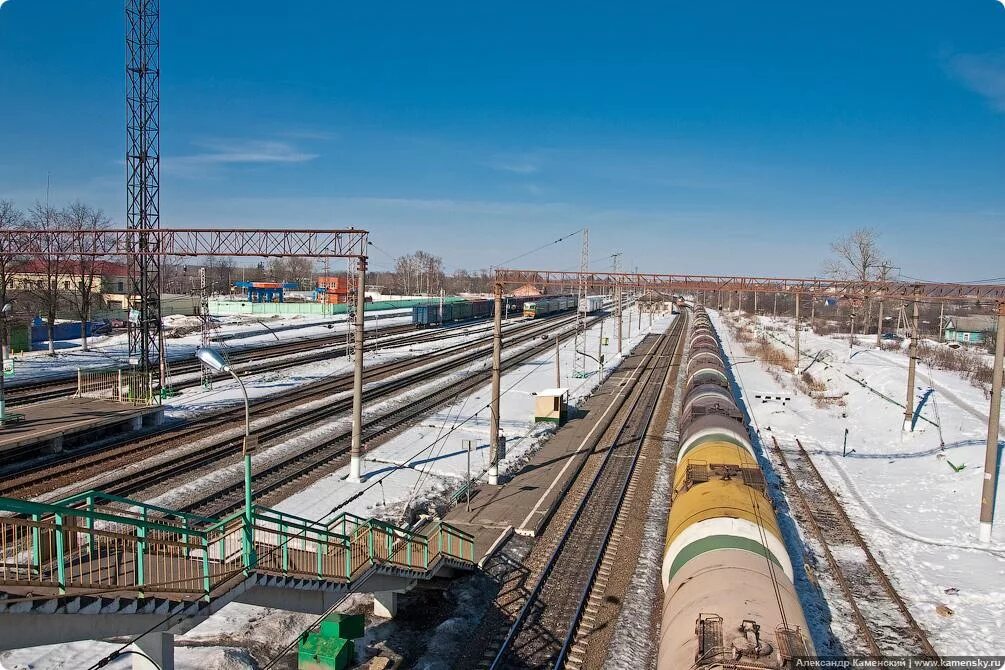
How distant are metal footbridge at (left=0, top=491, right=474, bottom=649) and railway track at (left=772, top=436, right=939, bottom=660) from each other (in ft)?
30.5

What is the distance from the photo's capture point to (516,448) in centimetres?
2638

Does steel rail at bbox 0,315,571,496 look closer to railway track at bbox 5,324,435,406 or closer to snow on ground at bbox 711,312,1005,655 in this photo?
railway track at bbox 5,324,435,406

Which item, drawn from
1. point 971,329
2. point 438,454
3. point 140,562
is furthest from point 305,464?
point 971,329

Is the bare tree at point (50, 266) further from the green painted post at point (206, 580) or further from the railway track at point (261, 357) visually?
the green painted post at point (206, 580)

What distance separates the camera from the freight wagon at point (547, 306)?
299ft

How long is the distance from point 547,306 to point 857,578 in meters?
83.9

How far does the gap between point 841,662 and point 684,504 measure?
146 inches

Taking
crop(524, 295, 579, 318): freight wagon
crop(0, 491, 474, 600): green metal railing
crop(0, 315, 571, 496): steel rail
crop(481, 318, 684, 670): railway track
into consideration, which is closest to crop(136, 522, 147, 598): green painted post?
crop(0, 491, 474, 600): green metal railing

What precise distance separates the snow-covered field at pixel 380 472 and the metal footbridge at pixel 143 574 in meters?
1.80

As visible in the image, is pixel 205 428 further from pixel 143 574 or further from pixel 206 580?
pixel 143 574

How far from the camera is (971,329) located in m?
78.1

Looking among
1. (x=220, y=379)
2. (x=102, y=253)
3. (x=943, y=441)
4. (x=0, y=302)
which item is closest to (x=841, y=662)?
(x=943, y=441)

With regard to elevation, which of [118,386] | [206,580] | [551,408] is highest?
[206,580]

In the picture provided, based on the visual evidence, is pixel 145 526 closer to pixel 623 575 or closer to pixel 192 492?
pixel 623 575
